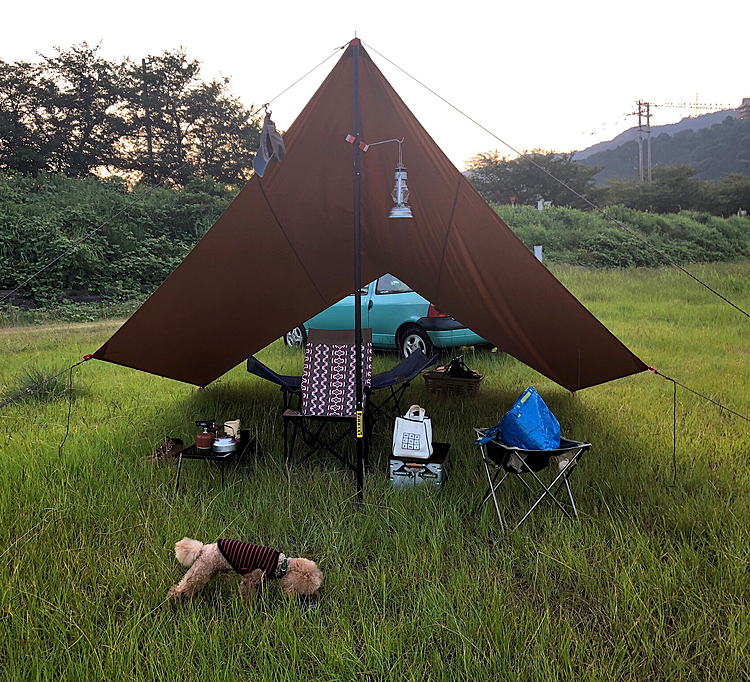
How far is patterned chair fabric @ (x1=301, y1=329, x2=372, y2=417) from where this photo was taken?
3.96 m

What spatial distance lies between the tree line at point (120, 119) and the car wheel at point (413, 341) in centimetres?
1281

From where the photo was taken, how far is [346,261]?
423 centimetres

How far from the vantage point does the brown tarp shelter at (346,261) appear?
3344 mm

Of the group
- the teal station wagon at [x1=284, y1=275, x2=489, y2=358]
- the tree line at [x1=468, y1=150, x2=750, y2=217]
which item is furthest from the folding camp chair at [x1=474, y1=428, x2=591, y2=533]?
the tree line at [x1=468, y1=150, x2=750, y2=217]

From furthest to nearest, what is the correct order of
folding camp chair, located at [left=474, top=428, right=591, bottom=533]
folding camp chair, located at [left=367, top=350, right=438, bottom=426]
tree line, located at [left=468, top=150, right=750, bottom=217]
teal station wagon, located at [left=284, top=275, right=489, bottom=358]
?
tree line, located at [left=468, top=150, right=750, bottom=217]
teal station wagon, located at [left=284, top=275, right=489, bottom=358]
folding camp chair, located at [left=367, top=350, right=438, bottom=426]
folding camp chair, located at [left=474, top=428, right=591, bottom=533]

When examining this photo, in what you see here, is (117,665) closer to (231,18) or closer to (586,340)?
(586,340)

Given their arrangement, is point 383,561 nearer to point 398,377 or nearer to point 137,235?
point 398,377

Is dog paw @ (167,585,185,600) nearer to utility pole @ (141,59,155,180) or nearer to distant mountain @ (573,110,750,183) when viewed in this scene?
utility pole @ (141,59,155,180)

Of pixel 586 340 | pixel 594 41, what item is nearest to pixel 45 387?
pixel 586 340

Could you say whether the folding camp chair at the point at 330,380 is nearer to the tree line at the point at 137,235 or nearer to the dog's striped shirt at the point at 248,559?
the dog's striped shirt at the point at 248,559

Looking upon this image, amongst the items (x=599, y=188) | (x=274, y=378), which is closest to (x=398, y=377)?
(x=274, y=378)

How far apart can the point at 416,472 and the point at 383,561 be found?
0.77m

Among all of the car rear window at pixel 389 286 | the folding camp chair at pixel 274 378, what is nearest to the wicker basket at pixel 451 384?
the folding camp chair at pixel 274 378

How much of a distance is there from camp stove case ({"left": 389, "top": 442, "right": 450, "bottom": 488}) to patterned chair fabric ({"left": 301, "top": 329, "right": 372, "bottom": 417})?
637mm
